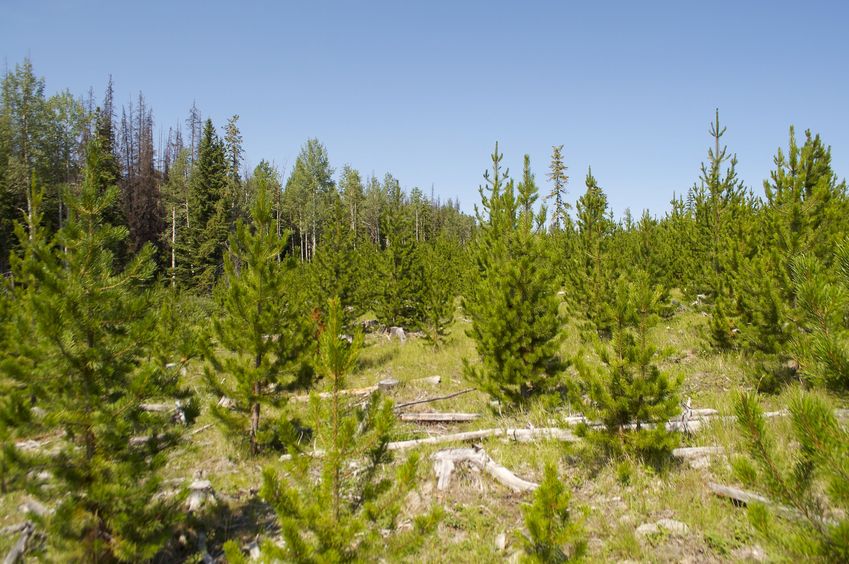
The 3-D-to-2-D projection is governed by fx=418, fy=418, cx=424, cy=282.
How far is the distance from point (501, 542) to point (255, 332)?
214 inches

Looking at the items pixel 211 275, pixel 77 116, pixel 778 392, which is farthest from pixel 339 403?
pixel 77 116

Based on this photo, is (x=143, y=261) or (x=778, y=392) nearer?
(x=143, y=261)

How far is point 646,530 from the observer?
15.2 ft

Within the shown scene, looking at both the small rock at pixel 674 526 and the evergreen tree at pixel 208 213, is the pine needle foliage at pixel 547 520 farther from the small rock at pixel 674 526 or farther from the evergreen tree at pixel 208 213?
the evergreen tree at pixel 208 213

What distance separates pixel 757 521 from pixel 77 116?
50923mm

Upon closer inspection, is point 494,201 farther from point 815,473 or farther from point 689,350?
point 815,473

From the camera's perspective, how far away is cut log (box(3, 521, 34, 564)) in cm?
460

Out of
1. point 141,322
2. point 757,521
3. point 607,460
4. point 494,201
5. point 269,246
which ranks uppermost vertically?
point 494,201

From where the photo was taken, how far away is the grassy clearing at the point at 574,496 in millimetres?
4438

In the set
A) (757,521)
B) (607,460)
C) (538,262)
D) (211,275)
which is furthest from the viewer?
(211,275)

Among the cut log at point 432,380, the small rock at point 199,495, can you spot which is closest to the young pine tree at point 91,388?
the small rock at point 199,495

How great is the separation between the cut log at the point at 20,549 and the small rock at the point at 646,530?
6883 mm

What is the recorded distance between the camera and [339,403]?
3.54 m

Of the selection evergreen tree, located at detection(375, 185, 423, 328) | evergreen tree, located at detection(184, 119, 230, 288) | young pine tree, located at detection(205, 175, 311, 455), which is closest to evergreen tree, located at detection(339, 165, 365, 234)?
evergreen tree, located at detection(184, 119, 230, 288)
